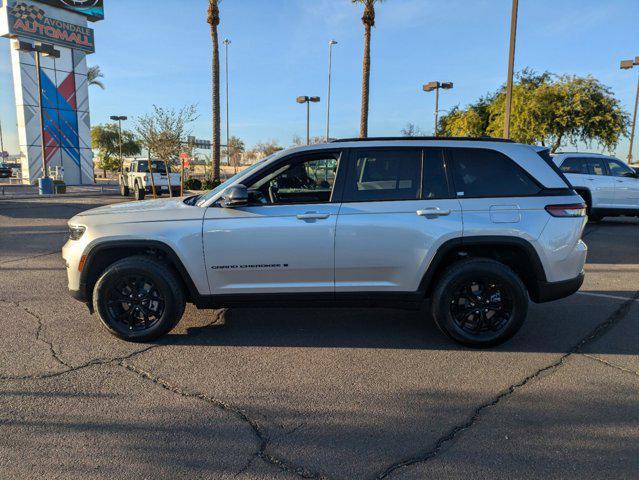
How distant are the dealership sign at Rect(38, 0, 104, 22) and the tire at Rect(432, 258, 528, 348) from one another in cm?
3449

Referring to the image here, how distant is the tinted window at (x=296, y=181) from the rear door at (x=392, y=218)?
21 centimetres

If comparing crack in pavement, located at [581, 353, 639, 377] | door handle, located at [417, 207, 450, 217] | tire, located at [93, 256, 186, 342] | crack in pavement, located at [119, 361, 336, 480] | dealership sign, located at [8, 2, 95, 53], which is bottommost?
crack in pavement, located at [119, 361, 336, 480]

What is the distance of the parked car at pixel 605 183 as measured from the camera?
12.1 meters

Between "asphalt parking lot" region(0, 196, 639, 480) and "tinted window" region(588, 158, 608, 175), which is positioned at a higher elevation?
"tinted window" region(588, 158, 608, 175)

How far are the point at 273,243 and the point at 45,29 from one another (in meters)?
33.1

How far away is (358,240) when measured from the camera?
13.1ft

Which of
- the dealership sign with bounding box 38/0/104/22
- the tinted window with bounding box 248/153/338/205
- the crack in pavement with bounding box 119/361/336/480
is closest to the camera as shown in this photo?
the crack in pavement with bounding box 119/361/336/480

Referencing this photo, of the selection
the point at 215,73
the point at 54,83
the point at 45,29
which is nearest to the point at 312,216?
the point at 215,73

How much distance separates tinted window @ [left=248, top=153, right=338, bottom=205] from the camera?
4.22 metres

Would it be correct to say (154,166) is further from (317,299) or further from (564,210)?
(564,210)

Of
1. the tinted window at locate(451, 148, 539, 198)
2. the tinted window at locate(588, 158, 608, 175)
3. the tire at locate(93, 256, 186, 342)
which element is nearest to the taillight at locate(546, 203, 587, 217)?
the tinted window at locate(451, 148, 539, 198)

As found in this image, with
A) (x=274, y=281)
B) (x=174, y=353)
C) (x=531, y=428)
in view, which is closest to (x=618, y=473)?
(x=531, y=428)

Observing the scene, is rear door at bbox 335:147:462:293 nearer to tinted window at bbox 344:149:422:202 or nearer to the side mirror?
tinted window at bbox 344:149:422:202

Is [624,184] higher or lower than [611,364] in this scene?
higher
